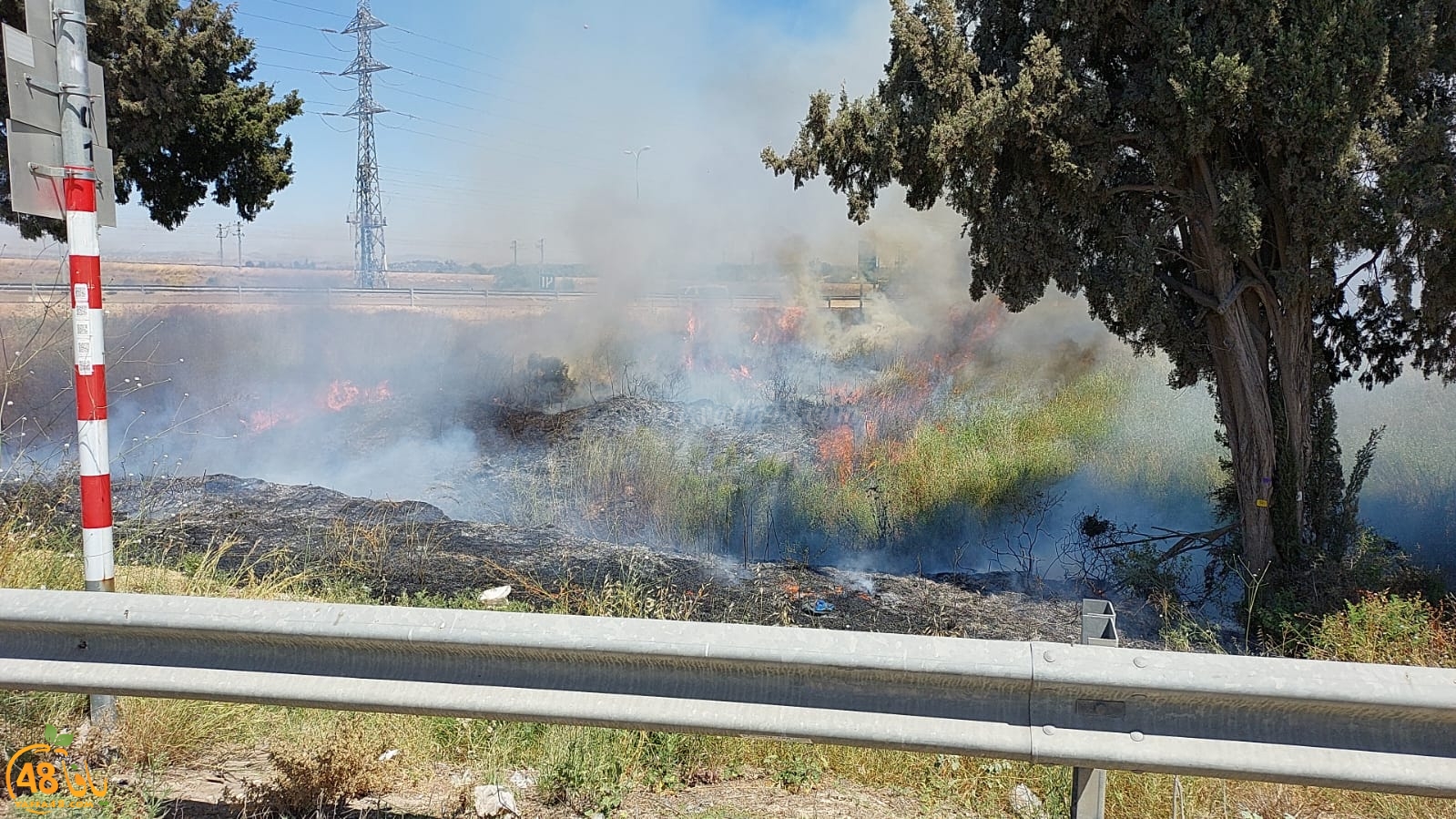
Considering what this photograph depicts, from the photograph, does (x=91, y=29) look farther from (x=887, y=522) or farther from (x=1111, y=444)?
(x=1111, y=444)

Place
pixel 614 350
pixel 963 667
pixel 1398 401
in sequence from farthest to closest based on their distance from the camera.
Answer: pixel 614 350 < pixel 1398 401 < pixel 963 667

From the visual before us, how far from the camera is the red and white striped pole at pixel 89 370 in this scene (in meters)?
4.39

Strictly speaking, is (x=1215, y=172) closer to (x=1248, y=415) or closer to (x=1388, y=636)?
(x=1248, y=415)

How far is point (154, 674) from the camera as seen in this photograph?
10.2 ft

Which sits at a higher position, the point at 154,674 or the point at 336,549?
the point at 154,674

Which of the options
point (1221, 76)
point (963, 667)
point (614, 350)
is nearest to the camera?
point (963, 667)

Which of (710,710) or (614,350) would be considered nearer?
(710,710)

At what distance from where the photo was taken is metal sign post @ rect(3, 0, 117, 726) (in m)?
4.20

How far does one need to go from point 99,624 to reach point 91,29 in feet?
38.3

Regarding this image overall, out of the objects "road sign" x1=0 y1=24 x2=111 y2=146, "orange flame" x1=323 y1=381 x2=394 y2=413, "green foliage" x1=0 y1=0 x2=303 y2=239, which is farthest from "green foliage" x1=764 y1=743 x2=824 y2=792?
"orange flame" x1=323 y1=381 x2=394 y2=413

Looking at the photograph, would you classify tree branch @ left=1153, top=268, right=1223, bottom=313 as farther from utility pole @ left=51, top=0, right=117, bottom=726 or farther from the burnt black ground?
utility pole @ left=51, top=0, right=117, bottom=726

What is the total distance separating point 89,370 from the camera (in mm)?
4438

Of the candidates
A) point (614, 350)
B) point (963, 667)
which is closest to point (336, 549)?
point (963, 667)

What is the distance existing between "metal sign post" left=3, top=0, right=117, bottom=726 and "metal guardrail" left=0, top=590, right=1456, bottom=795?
140cm
